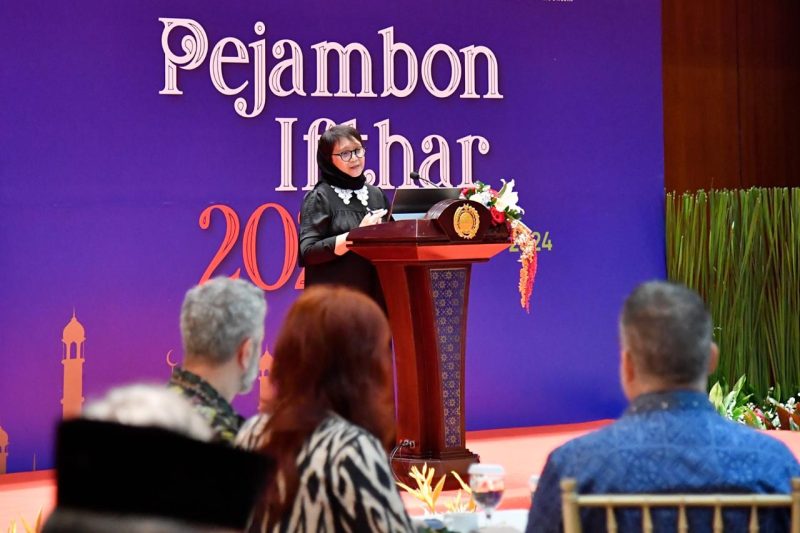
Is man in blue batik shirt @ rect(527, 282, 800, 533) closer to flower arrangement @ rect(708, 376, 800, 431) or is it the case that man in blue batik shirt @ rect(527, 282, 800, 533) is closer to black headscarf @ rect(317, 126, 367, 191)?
black headscarf @ rect(317, 126, 367, 191)

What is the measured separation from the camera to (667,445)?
1.85m

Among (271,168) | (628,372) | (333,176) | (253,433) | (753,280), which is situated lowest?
(253,433)

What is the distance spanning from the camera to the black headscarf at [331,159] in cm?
482

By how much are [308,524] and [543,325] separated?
474 cm

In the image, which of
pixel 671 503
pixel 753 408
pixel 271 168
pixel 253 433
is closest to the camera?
pixel 671 503

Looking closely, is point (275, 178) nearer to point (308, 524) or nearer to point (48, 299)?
point (48, 299)

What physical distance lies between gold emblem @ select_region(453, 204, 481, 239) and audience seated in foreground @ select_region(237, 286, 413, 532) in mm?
2440

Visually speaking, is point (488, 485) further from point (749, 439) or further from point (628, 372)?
point (749, 439)

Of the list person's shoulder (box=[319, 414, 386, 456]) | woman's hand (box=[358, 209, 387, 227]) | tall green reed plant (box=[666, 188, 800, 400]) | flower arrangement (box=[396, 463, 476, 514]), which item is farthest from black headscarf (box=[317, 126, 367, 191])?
person's shoulder (box=[319, 414, 386, 456])

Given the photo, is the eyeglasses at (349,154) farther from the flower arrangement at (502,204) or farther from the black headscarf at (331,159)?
the flower arrangement at (502,204)

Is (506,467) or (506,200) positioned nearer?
(506,200)

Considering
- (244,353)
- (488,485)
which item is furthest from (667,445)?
(244,353)

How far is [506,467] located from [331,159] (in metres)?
1.64

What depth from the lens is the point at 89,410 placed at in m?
1.15
